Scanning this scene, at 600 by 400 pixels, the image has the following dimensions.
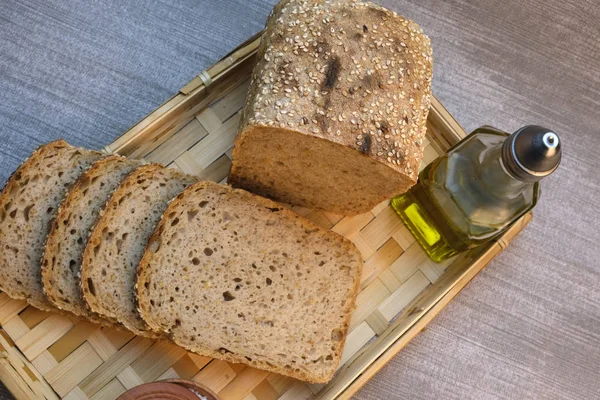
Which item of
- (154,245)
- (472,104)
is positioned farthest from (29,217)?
(472,104)

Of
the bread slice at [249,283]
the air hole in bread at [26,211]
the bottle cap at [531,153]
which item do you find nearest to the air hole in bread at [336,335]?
the bread slice at [249,283]

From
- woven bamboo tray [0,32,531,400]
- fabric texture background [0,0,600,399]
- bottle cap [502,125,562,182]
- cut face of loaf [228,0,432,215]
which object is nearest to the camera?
bottle cap [502,125,562,182]

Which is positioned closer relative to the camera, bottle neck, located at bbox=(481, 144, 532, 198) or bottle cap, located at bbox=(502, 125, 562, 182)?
bottle cap, located at bbox=(502, 125, 562, 182)

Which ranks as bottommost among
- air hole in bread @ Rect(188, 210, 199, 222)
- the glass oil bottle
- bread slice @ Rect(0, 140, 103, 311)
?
the glass oil bottle

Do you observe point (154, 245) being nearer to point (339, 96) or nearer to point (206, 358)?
point (206, 358)

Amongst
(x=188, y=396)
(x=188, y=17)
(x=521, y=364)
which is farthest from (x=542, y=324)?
(x=188, y=17)

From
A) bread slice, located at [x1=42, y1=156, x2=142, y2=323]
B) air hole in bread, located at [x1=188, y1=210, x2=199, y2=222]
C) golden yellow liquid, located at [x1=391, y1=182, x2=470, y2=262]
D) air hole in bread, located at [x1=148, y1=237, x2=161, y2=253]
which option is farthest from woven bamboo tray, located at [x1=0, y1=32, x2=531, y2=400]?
air hole in bread, located at [x1=148, y1=237, x2=161, y2=253]

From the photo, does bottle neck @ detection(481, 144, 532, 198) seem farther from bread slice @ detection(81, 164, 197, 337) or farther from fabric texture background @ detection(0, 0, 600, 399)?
bread slice @ detection(81, 164, 197, 337)
